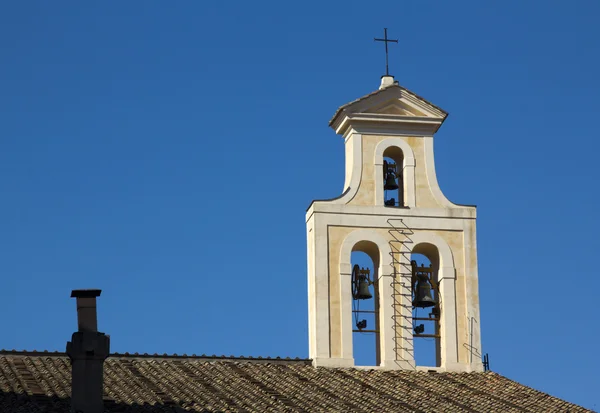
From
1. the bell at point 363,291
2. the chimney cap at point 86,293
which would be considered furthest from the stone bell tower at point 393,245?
the chimney cap at point 86,293

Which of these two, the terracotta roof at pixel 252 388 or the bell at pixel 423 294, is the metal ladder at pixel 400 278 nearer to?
the bell at pixel 423 294

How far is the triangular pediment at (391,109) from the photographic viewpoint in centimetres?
3516

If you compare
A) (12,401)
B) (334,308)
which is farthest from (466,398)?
(12,401)

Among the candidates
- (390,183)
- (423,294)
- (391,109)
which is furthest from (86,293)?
(391,109)

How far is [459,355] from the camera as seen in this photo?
3428 cm

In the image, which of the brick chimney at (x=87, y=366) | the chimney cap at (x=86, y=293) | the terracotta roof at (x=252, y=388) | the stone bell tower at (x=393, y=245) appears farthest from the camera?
the stone bell tower at (x=393, y=245)

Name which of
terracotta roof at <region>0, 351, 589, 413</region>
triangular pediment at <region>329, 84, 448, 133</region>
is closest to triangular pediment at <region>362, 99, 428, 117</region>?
triangular pediment at <region>329, 84, 448, 133</region>

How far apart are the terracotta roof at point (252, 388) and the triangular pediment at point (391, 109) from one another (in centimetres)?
491

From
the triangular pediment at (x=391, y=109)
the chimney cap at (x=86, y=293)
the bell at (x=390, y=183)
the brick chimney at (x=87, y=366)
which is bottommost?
the brick chimney at (x=87, y=366)

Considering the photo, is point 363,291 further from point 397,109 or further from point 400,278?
point 397,109

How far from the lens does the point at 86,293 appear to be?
94.5ft

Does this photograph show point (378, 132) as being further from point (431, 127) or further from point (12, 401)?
point (12, 401)

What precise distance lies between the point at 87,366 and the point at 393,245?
837 cm

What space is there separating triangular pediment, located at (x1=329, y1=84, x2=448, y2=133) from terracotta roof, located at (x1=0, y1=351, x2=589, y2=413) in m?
4.91
